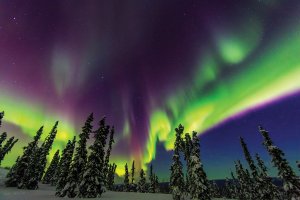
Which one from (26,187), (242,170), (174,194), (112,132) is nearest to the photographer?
(174,194)

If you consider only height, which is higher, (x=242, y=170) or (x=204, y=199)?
(x=242, y=170)

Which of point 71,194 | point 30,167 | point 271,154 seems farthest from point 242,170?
point 30,167

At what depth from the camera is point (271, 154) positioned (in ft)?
133

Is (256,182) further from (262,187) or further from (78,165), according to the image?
(78,165)

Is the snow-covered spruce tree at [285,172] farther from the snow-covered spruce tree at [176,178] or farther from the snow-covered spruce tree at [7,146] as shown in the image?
the snow-covered spruce tree at [7,146]

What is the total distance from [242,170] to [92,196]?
205 ft

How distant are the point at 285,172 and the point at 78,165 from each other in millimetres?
39808

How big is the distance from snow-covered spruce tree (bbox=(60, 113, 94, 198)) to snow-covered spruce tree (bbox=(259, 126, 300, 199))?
122ft

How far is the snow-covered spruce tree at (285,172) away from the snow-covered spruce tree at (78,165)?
3720 cm

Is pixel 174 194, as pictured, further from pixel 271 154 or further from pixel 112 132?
pixel 112 132

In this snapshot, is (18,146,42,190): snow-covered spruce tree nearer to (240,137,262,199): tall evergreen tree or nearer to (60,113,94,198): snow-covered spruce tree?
(60,113,94,198): snow-covered spruce tree

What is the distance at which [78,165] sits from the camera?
3969 centimetres

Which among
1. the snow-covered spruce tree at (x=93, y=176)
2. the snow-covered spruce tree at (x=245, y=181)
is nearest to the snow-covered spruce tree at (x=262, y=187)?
the snow-covered spruce tree at (x=245, y=181)

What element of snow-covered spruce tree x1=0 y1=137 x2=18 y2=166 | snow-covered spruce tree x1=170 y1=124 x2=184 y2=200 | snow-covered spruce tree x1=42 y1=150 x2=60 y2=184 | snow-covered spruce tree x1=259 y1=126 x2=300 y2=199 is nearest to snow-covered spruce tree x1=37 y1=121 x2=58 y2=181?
snow-covered spruce tree x1=42 y1=150 x2=60 y2=184
